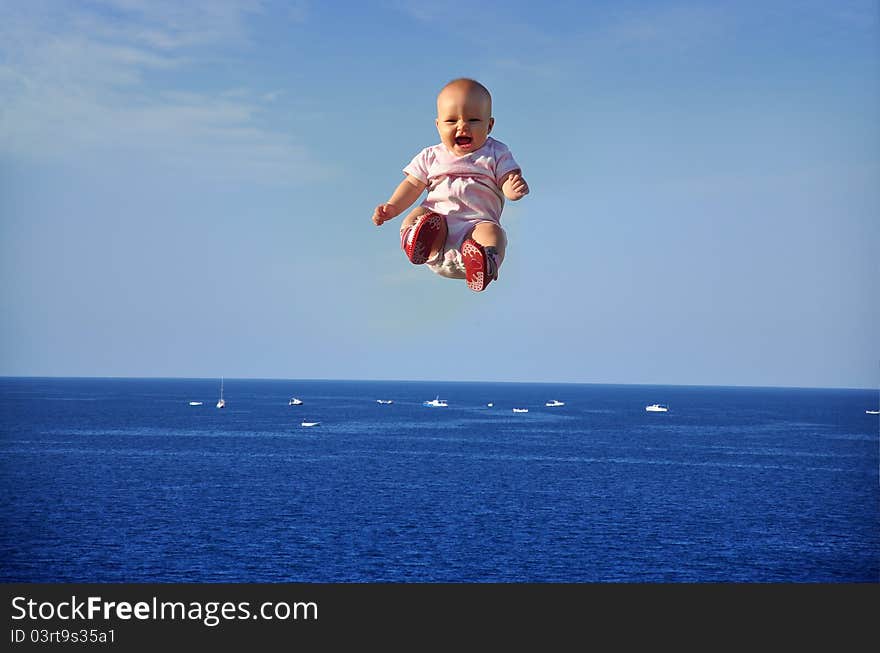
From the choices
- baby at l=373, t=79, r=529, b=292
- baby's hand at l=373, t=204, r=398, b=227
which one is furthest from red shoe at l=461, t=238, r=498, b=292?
baby's hand at l=373, t=204, r=398, b=227

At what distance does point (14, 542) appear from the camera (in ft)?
283

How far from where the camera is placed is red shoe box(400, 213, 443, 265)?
901cm

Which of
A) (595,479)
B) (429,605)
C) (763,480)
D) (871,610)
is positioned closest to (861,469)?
(763,480)

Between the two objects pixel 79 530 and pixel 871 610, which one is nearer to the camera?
pixel 871 610

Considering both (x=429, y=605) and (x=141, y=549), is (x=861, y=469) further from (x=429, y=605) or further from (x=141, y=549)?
(x=141, y=549)

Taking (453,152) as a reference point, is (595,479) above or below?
below

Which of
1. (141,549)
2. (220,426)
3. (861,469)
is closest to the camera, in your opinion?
(141,549)

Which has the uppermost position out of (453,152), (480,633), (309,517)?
(453,152)

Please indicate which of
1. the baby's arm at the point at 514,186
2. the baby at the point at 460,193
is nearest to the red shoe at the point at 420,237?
the baby at the point at 460,193

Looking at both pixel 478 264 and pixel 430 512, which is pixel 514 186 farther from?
pixel 430 512

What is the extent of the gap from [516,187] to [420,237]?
103 cm

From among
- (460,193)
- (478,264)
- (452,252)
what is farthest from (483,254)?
(460,193)

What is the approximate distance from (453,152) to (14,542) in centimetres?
8886

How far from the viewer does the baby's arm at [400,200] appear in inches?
372
